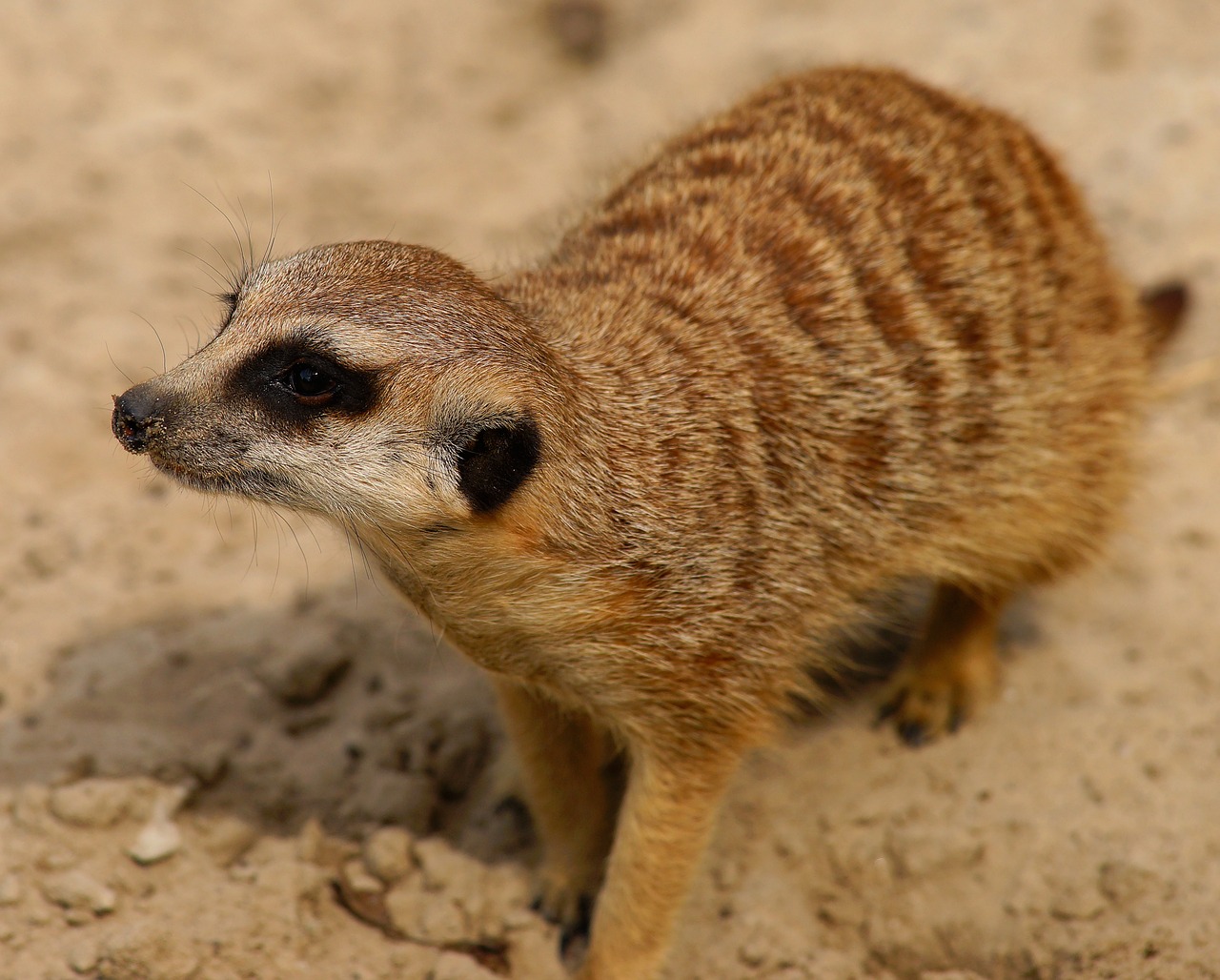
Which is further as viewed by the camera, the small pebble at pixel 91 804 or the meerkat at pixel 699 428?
the small pebble at pixel 91 804

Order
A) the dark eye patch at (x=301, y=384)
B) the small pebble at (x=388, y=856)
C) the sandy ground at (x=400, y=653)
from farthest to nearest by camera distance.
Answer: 1. the small pebble at (x=388, y=856)
2. the sandy ground at (x=400, y=653)
3. the dark eye patch at (x=301, y=384)

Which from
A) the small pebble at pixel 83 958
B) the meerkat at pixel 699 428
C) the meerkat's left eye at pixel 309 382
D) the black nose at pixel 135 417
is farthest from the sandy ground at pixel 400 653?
the meerkat's left eye at pixel 309 382

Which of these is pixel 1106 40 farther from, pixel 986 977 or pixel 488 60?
pixel 986 977

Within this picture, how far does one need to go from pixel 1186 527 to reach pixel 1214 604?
35cm

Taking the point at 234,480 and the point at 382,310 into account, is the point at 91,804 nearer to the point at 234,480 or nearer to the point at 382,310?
the point at 234,480

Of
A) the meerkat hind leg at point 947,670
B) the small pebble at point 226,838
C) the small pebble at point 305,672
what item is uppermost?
the small pebble at point 305,672

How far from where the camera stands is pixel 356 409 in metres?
2.21

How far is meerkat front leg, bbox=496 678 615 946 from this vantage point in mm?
2932

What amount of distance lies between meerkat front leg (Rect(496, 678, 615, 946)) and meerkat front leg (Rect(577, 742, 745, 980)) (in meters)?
0.21

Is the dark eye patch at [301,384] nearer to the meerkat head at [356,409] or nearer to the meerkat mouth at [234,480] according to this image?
the meerkat head at [356,409]

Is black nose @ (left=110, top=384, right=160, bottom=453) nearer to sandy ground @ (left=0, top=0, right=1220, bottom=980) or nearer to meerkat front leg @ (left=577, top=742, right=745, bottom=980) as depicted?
sandy ground @ (left=0, top=0, right=1220, bottom=980)

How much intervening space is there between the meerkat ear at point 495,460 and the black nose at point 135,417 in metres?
0.56

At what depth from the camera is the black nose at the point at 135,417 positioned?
2.25 meters

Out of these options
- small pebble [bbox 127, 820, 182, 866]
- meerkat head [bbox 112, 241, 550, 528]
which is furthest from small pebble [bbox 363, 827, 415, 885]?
meerkat head [bbox 112, 241, 550, 528]
